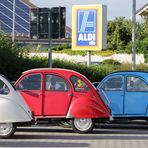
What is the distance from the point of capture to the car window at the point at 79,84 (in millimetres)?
14570

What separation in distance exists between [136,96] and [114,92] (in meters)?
0.66

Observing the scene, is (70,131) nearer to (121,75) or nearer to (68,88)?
(68,88)

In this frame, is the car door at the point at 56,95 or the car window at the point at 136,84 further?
the car window at the point at 136,84

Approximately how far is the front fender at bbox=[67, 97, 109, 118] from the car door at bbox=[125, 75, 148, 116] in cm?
177

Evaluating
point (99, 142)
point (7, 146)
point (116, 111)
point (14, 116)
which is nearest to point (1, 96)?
point (14, 116)

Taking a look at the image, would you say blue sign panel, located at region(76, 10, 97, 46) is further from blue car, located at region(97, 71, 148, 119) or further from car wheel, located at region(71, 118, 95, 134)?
car wheel, located at region(71, 118, 95, 134)

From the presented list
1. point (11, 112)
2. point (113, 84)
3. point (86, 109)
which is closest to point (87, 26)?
point (113, 84)

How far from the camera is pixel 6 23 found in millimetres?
69562

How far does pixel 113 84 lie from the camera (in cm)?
1648

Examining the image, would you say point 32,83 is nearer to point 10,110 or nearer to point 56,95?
point 56,95

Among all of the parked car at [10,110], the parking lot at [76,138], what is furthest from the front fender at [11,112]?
the parking lot at [76,138]

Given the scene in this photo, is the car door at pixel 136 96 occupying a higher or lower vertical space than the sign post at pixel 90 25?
lower

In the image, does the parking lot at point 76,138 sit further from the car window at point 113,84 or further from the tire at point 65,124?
the car window at point 113,84

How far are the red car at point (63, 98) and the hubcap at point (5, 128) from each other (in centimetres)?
135
